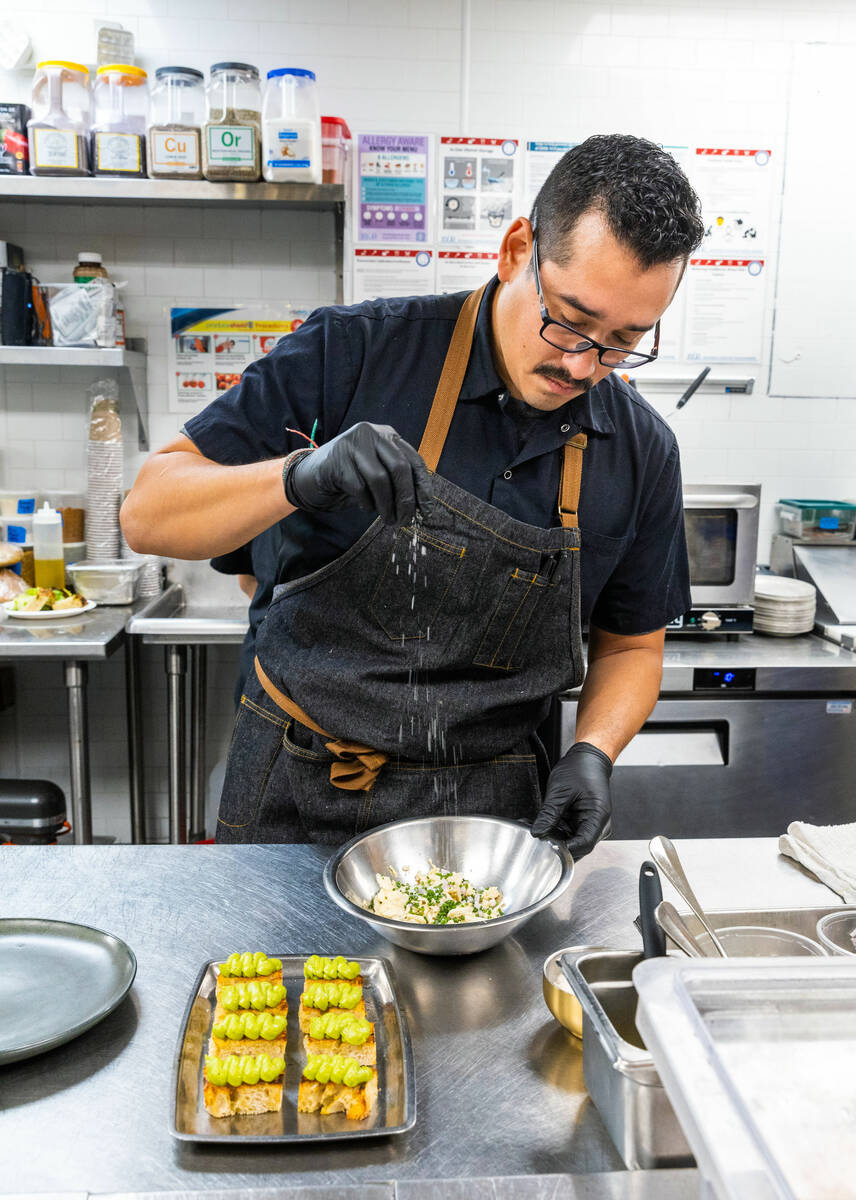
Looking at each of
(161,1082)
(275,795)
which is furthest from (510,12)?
(161,1082)

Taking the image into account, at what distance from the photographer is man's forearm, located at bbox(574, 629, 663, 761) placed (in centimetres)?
177

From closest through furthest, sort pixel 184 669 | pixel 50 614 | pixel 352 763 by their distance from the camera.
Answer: pixel 352 763
pixel 50 614
pixel 184 669

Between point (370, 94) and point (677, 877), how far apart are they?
131 inches

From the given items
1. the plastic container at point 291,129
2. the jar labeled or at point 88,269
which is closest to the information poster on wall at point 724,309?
the plastic container at point 291,129

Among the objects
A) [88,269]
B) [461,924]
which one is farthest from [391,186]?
[461,924]

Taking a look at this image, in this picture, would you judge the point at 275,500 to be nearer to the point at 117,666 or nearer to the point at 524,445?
the point at 524,445

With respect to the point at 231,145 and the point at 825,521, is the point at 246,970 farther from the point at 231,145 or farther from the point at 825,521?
the point at 825,521

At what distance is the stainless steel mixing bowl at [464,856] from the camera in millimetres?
1313

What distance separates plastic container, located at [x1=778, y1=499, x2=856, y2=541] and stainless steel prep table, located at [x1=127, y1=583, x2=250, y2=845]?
6.88 ft

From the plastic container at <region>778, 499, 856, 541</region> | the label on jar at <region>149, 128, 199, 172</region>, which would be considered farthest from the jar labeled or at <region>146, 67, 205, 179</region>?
the plastic container at <region>778, 499, 856, 541</region>

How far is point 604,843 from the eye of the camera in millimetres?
1615

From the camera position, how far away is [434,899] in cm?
131

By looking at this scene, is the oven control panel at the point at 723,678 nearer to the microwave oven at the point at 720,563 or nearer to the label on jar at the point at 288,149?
the microwave oven at the point at 720,563

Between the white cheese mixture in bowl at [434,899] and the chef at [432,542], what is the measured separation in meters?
0.22
